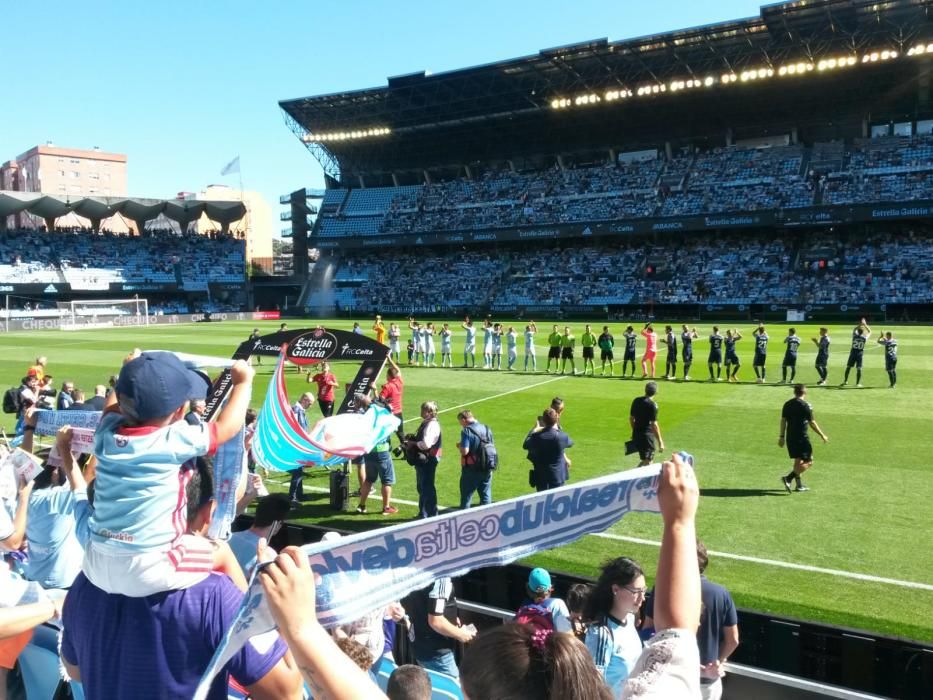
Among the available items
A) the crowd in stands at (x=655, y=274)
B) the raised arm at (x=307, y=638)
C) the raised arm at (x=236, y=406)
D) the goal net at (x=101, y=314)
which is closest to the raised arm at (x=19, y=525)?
the raised arm at (x=236, y=406)

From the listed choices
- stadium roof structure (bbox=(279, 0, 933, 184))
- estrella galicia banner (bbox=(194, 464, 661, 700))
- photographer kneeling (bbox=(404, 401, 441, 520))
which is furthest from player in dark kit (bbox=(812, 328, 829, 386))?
stadium roof structure (bbox=(279, 0, 933, 184))

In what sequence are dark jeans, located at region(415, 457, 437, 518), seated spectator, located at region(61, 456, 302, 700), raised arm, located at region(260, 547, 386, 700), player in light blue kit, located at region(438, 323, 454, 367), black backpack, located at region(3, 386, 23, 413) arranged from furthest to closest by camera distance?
player in light blue kit, located at region(438, 323, 454, 367) < black backpack, located at region(3, 386, 23, 413) < dark jeans, located at region(415, 457, 437, 518) < seated spectator, located at region(61, 456, 302, 700) < raised arm, located at region(260, 547, 386, 700)

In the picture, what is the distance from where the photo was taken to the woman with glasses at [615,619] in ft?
12.4

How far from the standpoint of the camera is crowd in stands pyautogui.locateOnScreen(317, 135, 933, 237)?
160 ft

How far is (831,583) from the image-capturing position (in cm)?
765

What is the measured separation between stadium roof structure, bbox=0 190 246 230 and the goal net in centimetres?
957

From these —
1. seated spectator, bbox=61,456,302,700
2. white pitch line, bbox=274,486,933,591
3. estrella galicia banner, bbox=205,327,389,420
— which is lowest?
white pitch line, bbox=274,486,933,591

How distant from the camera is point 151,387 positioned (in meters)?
2.35

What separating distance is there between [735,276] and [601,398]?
113 ft

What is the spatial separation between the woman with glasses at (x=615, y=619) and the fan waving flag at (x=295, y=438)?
17.1 ft

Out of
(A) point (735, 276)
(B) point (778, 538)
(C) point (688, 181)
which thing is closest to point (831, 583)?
(B) point (778, 538)

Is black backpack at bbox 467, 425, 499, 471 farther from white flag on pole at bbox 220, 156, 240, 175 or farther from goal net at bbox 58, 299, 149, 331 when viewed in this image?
white flag on pole at bbox 220, 156, 240, 175

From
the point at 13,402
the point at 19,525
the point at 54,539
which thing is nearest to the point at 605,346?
the point at 13,402

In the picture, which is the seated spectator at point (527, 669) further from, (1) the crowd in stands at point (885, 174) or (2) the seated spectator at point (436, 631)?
(1) the crowd in stands at point (885, 174)
